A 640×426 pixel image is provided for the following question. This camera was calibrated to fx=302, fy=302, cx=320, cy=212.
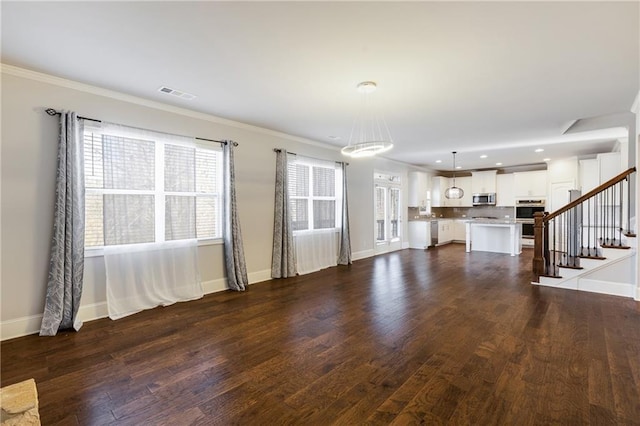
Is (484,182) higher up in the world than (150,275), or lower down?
higher up

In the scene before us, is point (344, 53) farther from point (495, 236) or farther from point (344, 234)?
point (495, 236)

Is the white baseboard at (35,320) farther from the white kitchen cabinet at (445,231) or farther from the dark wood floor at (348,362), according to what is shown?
the white kitchen cabinet at (445,231)

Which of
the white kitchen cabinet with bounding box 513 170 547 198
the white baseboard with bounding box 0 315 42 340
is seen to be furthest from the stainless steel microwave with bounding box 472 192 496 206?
the white baseboard with bounding box 0 315 42 340

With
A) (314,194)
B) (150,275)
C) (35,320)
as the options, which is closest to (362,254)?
(314,194)

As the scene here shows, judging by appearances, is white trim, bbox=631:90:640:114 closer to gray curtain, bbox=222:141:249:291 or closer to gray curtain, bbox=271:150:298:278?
gray curtain, bbox=271:150:298:278

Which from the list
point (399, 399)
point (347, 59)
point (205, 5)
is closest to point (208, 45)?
point (205, 5)

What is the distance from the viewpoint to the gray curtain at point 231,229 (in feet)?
15.5

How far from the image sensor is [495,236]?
28.0 ft

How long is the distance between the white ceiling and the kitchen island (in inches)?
162

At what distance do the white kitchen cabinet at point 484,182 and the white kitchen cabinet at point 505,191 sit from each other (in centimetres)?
16

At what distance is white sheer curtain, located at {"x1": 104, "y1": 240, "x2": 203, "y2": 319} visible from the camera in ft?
12.1

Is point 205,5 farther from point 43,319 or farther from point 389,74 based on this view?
point 43,319

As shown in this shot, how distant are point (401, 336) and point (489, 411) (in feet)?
3.85

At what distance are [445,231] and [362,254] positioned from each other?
4.53 m
